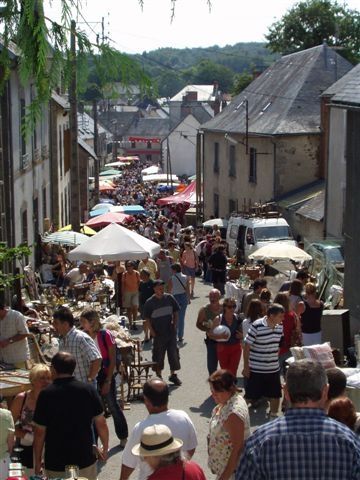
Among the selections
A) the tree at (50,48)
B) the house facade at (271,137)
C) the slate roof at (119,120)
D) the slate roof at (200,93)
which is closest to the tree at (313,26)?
the house facade at (271,137)

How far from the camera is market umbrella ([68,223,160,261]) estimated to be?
18.5 metres

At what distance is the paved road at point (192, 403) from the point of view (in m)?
9.88

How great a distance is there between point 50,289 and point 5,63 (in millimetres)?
13817

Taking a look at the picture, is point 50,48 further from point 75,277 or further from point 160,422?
point 75,277

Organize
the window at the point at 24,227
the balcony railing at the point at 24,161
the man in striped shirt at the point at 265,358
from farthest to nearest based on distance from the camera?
the window at the point at 24,227
the balcony railing at the point at 24,161
the man in striped shirt at the point at 265,358

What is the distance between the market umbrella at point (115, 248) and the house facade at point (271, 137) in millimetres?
20013

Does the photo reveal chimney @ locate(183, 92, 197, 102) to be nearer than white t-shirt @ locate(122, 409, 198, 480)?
No

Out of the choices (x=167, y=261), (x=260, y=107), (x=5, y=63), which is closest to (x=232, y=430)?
(x=5, y=63)

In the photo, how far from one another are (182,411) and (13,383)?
3335 mm

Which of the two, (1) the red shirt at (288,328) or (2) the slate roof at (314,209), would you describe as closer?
(1) the red shirt at (288,328)

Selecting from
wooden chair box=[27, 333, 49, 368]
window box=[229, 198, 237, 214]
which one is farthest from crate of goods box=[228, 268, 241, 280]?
window box=[229, 198, 237, 214]

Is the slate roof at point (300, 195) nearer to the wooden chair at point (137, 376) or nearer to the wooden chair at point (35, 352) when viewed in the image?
the wooden chair at point (137, 376)

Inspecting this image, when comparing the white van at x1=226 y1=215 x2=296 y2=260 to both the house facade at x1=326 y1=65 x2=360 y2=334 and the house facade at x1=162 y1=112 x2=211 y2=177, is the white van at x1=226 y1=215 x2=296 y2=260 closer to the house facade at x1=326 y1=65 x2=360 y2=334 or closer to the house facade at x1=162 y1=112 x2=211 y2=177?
the house facade at x1=326 y1=65 x2=360 y2=334

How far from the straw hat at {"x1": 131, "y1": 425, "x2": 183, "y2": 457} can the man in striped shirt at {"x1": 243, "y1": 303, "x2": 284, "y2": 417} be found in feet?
18.5
